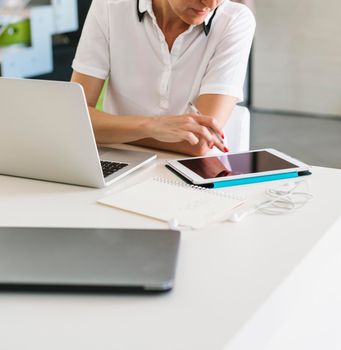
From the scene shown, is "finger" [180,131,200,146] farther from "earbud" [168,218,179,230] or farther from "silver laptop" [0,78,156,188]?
"earbud" [168,218,179,230]

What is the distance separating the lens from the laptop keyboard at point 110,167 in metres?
1.40

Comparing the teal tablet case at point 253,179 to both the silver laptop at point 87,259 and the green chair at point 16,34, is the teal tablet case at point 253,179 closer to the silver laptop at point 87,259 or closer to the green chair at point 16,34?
the silver laptop at point 87,259

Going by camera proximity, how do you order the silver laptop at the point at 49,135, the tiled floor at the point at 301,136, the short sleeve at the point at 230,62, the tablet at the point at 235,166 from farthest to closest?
the tiled floor at the point at 301,136
the short sleeve at the point at 230,62
the tablet at the point at 235,166
the silver laptop at the point at 49,135

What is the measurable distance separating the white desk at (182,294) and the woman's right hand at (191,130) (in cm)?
28

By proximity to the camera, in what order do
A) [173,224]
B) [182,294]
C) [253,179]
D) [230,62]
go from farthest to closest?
[230,62]
[253,179]
[173,224]
[182,294]

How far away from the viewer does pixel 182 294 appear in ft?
2.88

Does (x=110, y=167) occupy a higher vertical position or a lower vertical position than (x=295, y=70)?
higher

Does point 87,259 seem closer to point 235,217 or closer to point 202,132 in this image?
point 235,217

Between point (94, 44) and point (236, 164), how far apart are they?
733 mm

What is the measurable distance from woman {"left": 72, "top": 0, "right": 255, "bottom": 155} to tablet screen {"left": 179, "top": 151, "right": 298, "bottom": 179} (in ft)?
1.19

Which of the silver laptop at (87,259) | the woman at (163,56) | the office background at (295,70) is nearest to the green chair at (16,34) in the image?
the office background at (295,70)

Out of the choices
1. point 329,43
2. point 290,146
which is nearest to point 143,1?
point 290,146

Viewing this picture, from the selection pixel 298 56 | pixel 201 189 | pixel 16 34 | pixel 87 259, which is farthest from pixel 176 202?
pixel 298 56

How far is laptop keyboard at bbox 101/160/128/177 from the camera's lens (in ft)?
4.60
